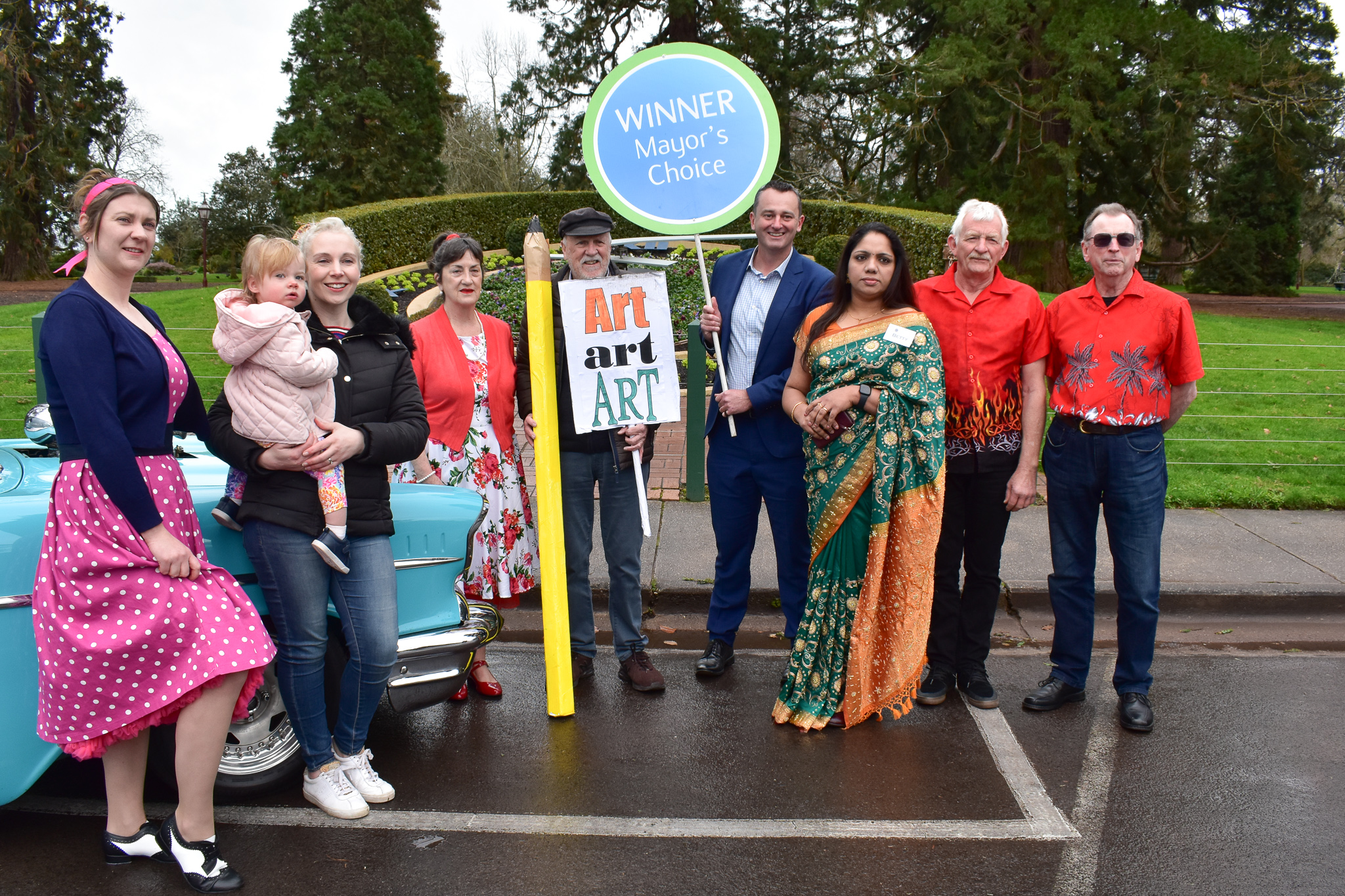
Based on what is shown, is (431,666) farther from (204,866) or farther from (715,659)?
(715,659)

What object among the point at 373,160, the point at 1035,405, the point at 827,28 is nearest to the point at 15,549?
the point at 1035,405

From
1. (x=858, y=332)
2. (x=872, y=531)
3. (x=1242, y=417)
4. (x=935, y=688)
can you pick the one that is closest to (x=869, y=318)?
(x=858, y=332)

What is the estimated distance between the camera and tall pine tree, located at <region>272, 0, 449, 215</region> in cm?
2972

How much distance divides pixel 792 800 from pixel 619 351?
1.85 m

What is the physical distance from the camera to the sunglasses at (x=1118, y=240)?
3916 mm

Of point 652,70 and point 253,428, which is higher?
point 652,70

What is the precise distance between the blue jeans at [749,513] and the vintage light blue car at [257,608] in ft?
3.74

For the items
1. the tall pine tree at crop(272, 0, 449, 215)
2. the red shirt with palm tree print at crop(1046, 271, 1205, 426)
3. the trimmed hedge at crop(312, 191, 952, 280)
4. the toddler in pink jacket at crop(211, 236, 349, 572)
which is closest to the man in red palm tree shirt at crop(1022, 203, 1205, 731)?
the red shirt with palm tree print at crop(1046, 271, 1205, 426)

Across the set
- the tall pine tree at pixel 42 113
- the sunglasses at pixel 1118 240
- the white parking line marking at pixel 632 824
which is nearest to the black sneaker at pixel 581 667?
the white parking line marking at pixel 632 824

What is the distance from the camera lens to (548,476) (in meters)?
4.05

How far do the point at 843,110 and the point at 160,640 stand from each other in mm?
28288

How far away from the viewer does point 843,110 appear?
28375mm

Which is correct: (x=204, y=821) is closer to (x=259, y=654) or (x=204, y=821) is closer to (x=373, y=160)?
(x=259, y=654)

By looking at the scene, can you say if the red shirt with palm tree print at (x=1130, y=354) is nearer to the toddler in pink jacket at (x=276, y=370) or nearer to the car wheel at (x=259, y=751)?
the toddler in pink jacket at (x=276, y=370)
